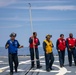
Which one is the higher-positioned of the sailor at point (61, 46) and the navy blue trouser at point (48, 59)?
the sailor at point (61, 46)

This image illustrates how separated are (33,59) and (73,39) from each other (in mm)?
2932

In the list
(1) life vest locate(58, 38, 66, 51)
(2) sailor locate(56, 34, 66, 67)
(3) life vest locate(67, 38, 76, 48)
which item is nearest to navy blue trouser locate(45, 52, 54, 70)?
(2) sailor locate(56, 34, 66, 67)

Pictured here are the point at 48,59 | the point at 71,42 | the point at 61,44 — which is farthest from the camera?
the point at 71,42

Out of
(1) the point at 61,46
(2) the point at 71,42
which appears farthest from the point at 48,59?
(2) the point at 71,42

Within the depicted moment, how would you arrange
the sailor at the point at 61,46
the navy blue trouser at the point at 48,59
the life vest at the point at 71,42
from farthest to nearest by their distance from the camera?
the life vest at the point at 71,42
the sailor at the point at 61,46
the navy blue trouser at the point at 48,59

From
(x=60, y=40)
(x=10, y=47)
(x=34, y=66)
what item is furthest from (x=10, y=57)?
(x=60, y=40)

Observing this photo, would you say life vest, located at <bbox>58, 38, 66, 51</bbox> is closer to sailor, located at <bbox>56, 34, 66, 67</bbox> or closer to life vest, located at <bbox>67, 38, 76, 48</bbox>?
sailor, located at <bbox>56, 34, 66, 67</bbox>

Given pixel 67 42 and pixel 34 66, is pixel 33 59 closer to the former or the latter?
pixel 34 66

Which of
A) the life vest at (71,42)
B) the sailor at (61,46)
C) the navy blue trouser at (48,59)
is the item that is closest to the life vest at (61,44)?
the sailor at (61,46)

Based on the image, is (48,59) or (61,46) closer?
(48,59)

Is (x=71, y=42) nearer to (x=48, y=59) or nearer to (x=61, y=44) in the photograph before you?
(x=61, y=44)

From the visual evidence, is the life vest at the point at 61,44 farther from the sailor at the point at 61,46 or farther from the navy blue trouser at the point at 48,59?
the navy blue trouser at the point at 48,59

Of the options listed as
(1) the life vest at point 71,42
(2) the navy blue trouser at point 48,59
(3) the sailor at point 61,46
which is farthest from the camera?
(1) the life vest at point 71,42

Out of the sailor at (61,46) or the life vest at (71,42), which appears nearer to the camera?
the sailor at (61,46)
